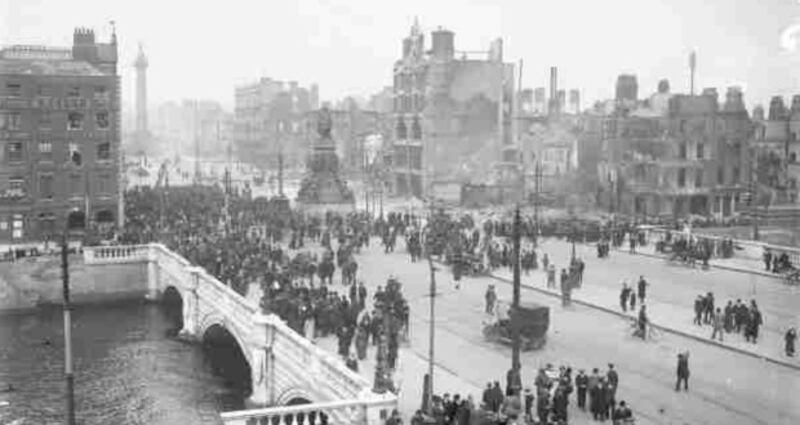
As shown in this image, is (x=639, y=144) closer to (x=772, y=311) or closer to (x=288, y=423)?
(x=772, y=311)

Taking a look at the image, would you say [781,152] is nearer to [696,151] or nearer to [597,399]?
[696,151]

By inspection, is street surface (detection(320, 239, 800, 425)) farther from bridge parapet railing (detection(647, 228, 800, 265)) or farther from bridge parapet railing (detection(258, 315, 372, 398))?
bridge parapet railing (detection(647, 228, 800, 265))

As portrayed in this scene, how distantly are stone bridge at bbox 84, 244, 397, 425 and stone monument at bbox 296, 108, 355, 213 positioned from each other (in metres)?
21.0

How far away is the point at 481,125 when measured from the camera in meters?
96.4

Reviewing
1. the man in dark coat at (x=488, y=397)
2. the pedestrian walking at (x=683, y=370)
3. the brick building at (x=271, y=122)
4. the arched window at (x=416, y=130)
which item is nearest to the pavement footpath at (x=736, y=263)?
the pedestrian walking at (x=683, y=370)

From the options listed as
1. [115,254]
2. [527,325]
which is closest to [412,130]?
[115,254]

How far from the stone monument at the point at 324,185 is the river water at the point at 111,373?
881 inches

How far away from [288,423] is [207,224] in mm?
41919

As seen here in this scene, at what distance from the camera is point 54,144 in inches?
2393

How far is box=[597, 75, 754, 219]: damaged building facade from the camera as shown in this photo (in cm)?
7700

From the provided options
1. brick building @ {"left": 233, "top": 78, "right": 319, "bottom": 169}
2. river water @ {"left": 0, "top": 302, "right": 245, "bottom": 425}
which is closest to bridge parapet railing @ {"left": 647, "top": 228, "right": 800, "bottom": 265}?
river water @ {"left": 0, "top": 302, "right": 245, "bottom": 425}

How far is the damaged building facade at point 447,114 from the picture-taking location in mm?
94000

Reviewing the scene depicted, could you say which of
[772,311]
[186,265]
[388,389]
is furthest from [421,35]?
[388,389]

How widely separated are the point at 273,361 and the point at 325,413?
28.2 ft
